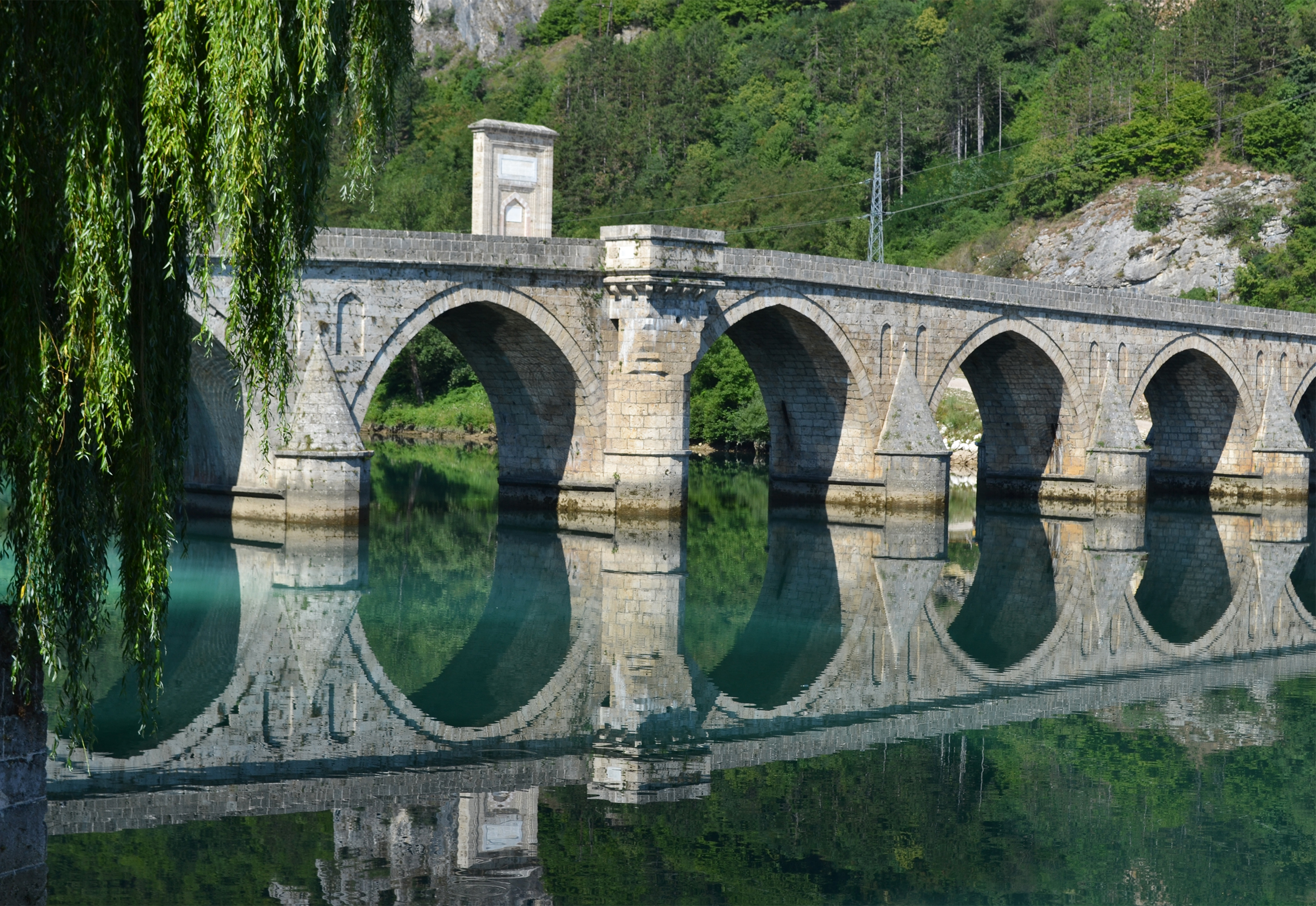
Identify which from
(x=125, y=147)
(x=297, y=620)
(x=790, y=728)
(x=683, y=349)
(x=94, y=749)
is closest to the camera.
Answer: (x=125, y=147)

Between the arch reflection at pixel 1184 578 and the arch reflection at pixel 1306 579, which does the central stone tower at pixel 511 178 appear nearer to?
Answer: the arch reflection at pixel 1184 578

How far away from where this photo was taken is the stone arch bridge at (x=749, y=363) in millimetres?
23391

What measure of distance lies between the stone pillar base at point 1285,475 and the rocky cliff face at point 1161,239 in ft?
47.2

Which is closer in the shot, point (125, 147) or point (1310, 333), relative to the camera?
point (125, 147)

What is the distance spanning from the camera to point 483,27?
102 meters

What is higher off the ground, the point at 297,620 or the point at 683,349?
the point at 683,349

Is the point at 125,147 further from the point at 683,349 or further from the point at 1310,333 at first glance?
the point at 1310,333

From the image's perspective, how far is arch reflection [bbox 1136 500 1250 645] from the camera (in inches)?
765

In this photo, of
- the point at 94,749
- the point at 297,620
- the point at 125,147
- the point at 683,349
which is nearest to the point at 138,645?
the point at 125,147

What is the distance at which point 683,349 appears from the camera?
25484 millimetres

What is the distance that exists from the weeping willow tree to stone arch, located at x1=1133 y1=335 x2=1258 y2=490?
2974 centimetres

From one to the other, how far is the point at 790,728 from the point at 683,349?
1307cm

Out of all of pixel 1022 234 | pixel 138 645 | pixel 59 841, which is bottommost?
pixel 59 841

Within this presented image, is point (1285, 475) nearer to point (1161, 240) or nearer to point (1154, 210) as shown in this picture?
point (1161, 240)
